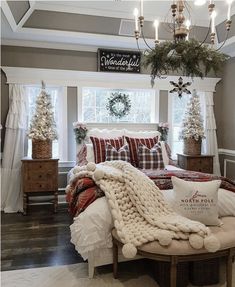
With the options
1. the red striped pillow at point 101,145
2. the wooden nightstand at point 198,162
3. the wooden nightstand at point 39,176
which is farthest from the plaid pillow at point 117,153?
the wooden nightstand at point 198,162

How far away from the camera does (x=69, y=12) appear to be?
4.04m

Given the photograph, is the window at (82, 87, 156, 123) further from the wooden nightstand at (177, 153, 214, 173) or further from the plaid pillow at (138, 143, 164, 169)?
the plaid pillow at (138, 143, 164, 169)

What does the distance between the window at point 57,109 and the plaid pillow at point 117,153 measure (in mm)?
1015

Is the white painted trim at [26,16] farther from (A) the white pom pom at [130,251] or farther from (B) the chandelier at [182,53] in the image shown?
(A) the white pom pom at [130,251]

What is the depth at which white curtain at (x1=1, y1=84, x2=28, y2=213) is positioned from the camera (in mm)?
4422

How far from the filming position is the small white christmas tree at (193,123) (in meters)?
4.83

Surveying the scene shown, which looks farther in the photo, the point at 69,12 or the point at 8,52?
the point at 8,52

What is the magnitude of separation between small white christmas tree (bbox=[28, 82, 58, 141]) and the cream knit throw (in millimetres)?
1645

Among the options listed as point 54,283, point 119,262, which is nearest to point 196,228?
point 119,262

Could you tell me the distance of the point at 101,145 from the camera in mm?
4254

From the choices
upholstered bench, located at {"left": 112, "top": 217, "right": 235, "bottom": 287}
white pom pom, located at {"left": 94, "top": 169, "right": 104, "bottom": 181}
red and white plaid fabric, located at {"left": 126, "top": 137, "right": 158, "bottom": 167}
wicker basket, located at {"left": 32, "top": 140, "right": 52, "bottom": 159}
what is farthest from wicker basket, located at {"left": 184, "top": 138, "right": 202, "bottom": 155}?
upholstered bench, located at {"left": 112, "top": 217, "right": 235, "bottom": 287}

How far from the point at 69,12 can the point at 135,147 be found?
2.20 meters

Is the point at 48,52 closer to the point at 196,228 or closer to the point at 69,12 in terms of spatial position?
the point at 69,12

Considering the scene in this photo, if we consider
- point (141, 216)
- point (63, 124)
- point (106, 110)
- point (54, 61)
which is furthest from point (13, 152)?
point (141, 216)
